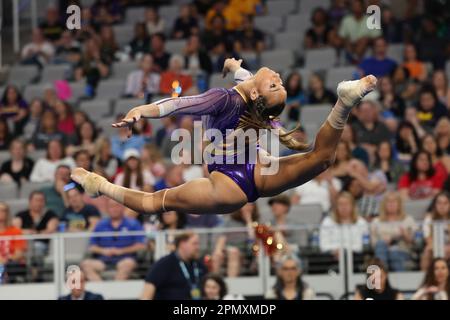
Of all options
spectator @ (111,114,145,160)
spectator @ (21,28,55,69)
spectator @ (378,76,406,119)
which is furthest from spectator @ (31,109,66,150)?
spectator @ (378,76,406,119)

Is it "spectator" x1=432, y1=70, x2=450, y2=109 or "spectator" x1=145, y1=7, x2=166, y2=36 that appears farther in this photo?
"spectator" x1=145, y1=7, x2=166, y2=36

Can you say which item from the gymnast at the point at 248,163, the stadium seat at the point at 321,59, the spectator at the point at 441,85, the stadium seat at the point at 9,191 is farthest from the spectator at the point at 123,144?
the gymnast at the point at 248,163

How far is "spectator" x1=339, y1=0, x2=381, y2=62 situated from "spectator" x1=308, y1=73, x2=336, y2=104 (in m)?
0.94

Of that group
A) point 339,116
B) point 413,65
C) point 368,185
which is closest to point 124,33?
point 413,65

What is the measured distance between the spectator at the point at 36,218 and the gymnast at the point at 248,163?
4.04m

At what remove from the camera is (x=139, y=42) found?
15.4 metres

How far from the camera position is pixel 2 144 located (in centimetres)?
1412

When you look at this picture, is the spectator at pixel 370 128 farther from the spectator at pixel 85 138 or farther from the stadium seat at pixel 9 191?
the stadium seat at pixel 9 191

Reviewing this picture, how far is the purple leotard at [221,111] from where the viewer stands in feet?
24.6

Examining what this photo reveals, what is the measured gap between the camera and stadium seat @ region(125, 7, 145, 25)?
16.1 m

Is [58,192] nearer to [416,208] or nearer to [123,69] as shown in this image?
[123,69]

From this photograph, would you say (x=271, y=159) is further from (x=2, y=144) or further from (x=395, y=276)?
(x=2, y=144)

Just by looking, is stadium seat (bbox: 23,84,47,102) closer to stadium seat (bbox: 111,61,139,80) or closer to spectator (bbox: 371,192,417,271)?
stadium seat (bbox: 111,61,139,80)
